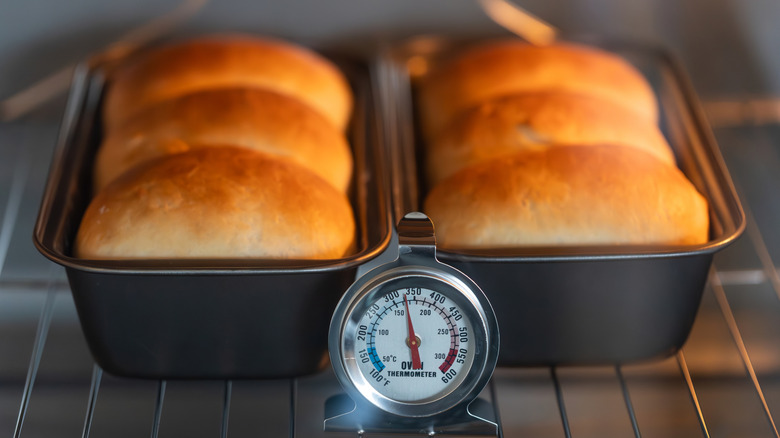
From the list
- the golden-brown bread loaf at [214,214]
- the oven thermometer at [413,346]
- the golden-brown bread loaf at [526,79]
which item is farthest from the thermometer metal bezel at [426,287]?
the golden-brown bread loaf at [526,79]

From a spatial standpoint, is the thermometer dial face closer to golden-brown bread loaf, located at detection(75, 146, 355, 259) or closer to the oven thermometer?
the oven thermometer

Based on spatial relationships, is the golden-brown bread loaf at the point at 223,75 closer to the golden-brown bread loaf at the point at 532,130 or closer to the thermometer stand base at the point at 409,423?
the golden-brown bread loaf at the point at 532,130

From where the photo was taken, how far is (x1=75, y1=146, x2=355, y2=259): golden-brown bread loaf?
1.10 m

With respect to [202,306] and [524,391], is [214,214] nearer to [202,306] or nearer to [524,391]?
[202,306]

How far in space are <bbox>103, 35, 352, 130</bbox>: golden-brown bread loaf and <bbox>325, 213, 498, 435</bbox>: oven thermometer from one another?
1.85 ft

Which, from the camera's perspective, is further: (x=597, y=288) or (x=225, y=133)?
(x=225, y=133)

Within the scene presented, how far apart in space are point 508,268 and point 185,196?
0.47 meters

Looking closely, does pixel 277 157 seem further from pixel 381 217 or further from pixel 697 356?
pixel 697 356

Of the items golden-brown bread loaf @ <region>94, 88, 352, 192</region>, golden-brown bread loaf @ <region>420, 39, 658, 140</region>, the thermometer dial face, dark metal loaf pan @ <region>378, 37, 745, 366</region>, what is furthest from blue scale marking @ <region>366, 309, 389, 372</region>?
golden-brown bread loaf @ <region>420, 39, 658, 140</region>

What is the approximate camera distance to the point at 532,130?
1.33 metres

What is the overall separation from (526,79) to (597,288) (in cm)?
52

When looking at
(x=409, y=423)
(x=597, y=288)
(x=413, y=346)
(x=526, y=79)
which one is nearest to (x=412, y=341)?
(x=413, y=346)

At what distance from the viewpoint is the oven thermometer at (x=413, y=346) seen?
100 centimetres

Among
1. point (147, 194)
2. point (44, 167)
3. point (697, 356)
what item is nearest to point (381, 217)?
point (147, 194)
